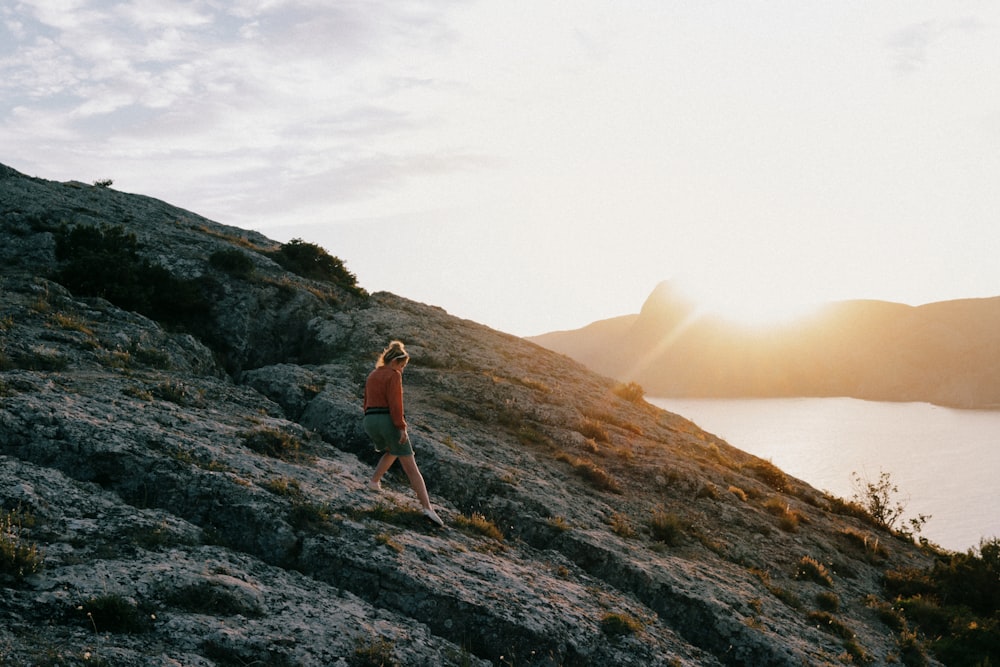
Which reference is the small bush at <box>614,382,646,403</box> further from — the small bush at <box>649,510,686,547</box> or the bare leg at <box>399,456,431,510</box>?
the bare leg at <box>399,456,431,510</box>

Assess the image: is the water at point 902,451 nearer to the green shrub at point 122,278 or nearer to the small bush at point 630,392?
the small bush at point 630,392

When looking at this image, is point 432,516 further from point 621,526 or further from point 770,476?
point 770,476

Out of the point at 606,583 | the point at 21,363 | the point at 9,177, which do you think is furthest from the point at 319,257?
the point at 606,583

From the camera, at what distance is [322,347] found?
841 inches

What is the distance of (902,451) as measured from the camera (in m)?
92.0

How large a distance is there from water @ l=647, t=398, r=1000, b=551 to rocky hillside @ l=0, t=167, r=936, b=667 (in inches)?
1450

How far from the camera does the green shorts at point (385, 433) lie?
33.3 ft

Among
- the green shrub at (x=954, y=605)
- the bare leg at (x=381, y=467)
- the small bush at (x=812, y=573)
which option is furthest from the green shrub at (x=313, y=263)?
the green shrub at (x=954, y=605)

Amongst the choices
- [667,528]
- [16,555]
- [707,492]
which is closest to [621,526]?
[667,528]

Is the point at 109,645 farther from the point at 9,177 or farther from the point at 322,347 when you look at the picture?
the point at 9,177

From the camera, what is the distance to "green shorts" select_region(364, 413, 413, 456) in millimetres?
10141

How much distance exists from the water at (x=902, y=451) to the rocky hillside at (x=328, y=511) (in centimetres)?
3684

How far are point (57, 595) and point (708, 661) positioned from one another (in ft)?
30.6

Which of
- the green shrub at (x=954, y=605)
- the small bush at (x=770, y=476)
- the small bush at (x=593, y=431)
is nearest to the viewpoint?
the green shrub at (x=954, y=605)
